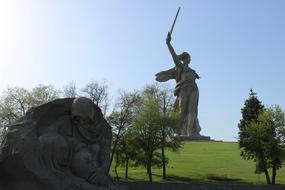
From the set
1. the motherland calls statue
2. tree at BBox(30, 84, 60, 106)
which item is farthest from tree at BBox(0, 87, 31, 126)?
the motherland calls statue

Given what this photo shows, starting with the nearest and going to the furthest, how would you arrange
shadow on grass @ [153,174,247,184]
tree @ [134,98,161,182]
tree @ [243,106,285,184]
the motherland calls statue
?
the motherland calls statue, shadow on grass @ [153,174,247,184], tree @ [243,106,285,184], tree @ [134,98,161,182]

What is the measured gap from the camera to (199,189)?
1594 centimetres

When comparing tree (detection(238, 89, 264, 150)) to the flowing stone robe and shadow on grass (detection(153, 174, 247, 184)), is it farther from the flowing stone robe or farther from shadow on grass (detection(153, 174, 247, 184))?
the flowing stone robe

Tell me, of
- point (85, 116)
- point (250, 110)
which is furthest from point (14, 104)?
point (85, 116)

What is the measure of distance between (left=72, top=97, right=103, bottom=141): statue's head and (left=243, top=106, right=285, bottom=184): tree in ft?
82.7

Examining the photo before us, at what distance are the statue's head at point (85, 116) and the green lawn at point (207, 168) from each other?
23.7 m

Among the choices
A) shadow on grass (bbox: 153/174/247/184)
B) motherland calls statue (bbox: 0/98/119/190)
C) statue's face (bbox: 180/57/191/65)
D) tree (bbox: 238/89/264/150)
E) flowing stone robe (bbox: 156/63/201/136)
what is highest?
statue's face (bbox: 180/57/191/65)

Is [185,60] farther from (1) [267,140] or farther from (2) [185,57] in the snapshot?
(1) [267,140]

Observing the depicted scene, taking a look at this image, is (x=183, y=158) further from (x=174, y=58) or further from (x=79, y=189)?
(x=79, y=189)

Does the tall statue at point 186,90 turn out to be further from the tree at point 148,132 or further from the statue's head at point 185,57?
the tree at point 148,132

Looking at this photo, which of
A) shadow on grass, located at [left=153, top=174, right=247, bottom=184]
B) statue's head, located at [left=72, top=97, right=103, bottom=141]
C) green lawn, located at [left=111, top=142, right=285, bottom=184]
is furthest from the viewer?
green lawn, located at [left=111, top=142, right=285, bottom=184]

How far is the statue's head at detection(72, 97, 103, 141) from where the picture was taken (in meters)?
8.91

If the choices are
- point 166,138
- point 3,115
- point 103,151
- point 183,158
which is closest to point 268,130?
point 166,138

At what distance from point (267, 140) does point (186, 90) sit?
26.7 meters
